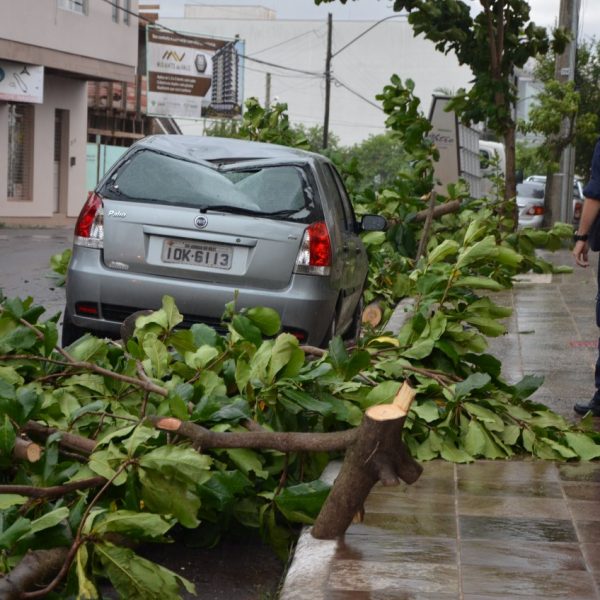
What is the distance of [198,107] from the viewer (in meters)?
69.4

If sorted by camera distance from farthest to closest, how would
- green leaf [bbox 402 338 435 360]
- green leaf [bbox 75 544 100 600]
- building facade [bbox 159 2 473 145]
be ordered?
1. building facade [bbox 159 2 473 145]
2. green leaf [bbox 402 338 435 360]
3. green leaf [bbox 75 544 100 600]

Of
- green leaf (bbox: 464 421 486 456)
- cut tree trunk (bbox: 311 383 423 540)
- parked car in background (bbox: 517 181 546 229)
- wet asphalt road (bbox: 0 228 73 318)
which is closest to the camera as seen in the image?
cut tree trunk (bbox: 311 383 423 540)

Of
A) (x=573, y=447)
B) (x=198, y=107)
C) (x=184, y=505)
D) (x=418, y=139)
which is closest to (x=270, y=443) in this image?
(x=184, y=505)

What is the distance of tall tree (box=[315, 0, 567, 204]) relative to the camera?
17.2 meters

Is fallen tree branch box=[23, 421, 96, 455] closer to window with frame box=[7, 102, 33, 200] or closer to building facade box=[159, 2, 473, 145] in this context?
window with frame box=[7, 102, 33, 200]

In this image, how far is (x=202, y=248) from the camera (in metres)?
Result: 8.05

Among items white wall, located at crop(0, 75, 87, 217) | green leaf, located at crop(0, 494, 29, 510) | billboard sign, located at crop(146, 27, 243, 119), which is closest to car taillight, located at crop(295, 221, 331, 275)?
green leaf, located at crop(0, 494, 29, 510)

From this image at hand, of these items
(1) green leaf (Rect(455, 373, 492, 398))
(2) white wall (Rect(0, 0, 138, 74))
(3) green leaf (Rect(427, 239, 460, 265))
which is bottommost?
(1) green leaf (Rect(455, 373, 492, 398))

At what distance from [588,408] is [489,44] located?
→ 37.2 ft

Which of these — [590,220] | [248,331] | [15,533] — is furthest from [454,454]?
[15,533]

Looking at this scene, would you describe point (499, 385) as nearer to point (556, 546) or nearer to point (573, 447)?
point (573, 447)

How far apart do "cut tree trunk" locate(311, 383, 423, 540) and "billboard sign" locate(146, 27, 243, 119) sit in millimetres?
60947

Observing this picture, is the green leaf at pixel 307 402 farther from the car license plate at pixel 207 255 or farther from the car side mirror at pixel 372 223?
the car side mirror at pixel 372 223

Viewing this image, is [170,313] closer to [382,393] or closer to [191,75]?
[382,393]
